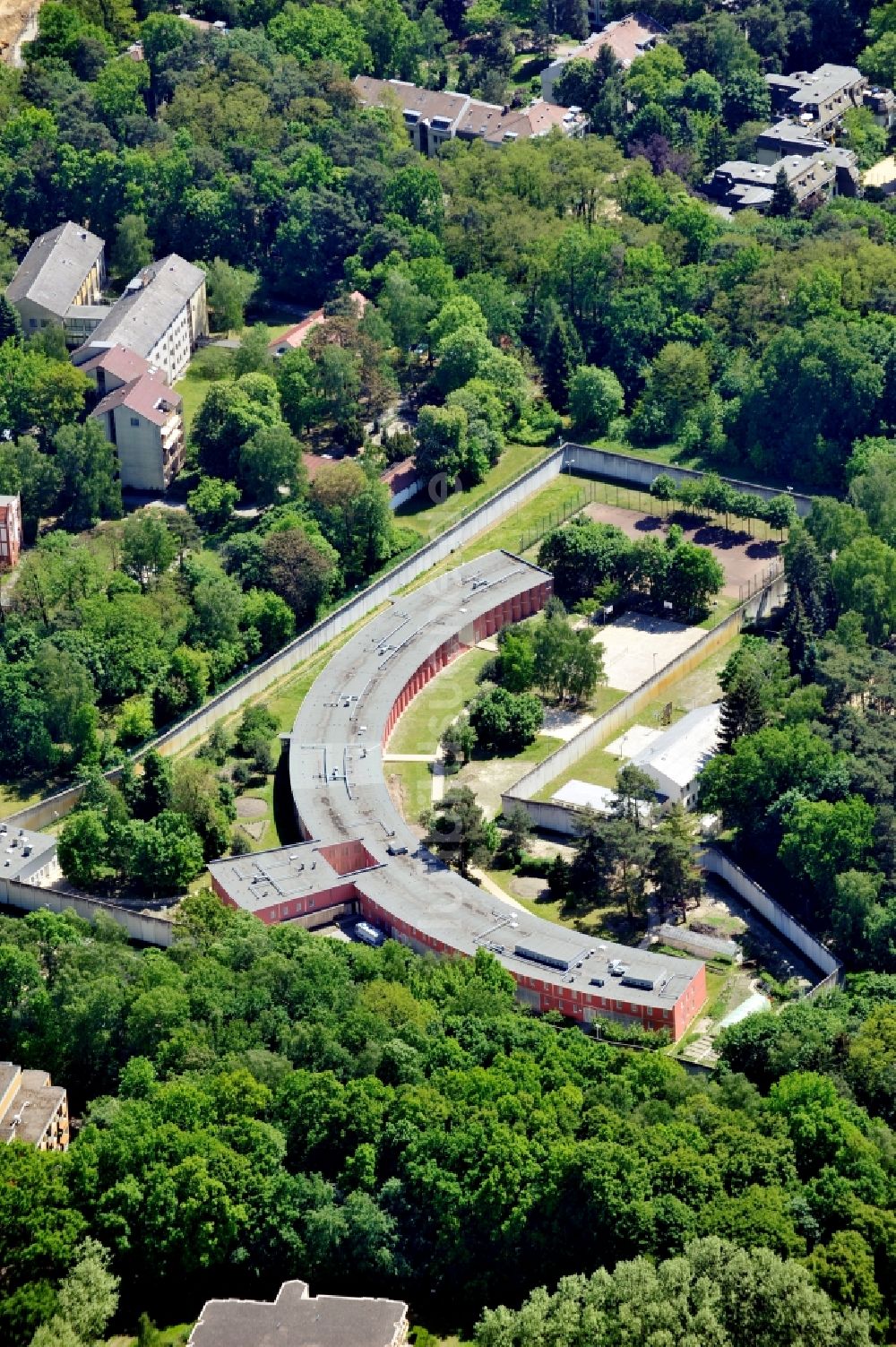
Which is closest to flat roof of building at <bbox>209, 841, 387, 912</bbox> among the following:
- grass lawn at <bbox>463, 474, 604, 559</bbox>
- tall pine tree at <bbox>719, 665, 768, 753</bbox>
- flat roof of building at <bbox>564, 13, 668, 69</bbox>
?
tall pine tree at <bbox>719, 665, 768, 753</bbox>

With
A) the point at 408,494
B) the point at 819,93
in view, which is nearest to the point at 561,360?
the point at 408,494

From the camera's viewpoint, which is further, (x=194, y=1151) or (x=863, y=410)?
(x=863, y=410)

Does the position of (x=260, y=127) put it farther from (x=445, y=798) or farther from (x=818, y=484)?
(x=445, y=798)

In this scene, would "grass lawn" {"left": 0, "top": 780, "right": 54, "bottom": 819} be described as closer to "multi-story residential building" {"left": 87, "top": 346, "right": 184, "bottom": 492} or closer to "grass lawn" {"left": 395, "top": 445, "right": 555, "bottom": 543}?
"multi-story residential building" {"left": 87, "top": 346, "right": 184, "bottom": 492}

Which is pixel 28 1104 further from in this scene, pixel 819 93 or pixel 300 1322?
pixel 819 93

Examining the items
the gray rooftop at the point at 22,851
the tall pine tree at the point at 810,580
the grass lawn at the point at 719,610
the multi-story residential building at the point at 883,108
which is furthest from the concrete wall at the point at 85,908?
the multi-story residential building at the point at 883,108

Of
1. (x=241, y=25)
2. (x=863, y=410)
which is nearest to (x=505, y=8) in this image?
(x=241, y=25)
